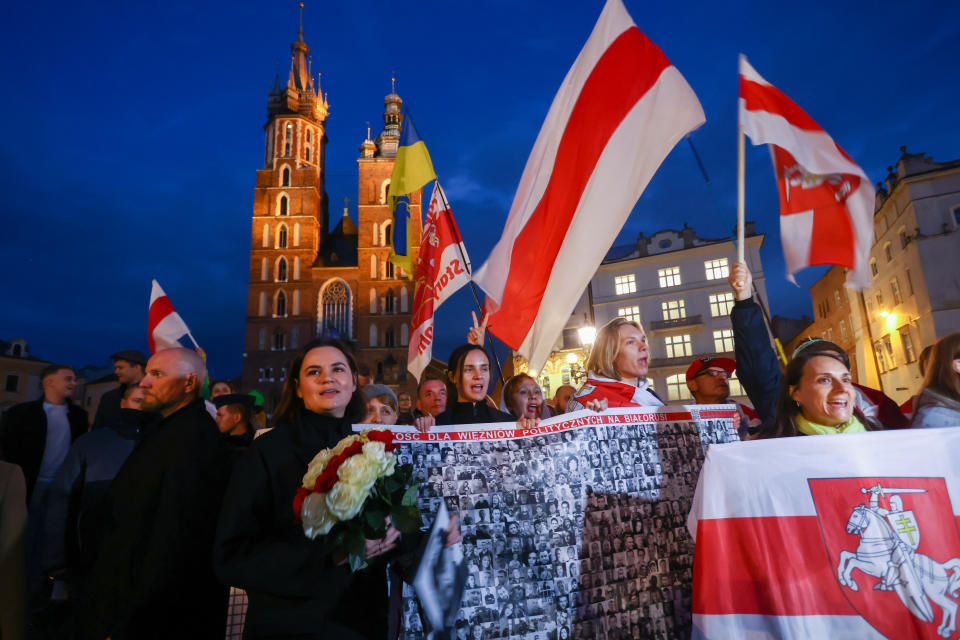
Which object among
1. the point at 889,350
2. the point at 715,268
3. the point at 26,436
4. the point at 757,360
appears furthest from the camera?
the point at 715,268

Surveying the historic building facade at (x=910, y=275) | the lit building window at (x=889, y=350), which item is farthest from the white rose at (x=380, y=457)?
the lit building window at (x=889, y=350)

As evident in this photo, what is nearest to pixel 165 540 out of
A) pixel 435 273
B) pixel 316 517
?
pixel 316 517

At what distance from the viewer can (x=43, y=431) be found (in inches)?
211

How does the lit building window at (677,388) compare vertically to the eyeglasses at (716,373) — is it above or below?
above

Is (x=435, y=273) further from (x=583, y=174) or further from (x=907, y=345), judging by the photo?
(x=907, y=345)

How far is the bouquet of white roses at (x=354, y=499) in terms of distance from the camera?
1.76 m

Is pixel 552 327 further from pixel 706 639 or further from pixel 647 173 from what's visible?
pixel 706 639

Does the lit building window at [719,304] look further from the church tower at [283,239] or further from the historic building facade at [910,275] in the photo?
the church tower at [283,239]

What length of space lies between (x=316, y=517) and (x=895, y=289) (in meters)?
36.1

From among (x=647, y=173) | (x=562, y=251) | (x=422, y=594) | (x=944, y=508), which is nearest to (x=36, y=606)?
(x=422, y=594)

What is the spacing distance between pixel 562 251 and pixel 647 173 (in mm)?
730

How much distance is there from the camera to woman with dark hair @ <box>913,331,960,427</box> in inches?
106

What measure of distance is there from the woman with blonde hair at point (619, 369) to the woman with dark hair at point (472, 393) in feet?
2.76

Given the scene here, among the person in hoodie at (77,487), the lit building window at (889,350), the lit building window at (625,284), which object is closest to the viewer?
the person in hoodie at (77,487)
